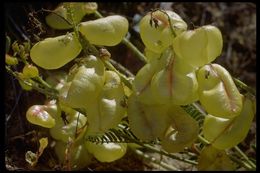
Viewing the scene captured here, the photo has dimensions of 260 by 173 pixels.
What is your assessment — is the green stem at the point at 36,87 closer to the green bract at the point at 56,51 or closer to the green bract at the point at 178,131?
the green bract at the point at 56,51

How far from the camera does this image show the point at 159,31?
2.92ft

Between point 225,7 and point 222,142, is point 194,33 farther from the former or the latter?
point 225,7

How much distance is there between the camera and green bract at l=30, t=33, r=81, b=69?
3.02 ft

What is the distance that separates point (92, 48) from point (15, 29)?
571 mm

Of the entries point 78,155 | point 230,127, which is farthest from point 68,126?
point 230,127

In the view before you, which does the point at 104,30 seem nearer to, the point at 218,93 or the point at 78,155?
the point at 218,93

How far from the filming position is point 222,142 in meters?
0.95

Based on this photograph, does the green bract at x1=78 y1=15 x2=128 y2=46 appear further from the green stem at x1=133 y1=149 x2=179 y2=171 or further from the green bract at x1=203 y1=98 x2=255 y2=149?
the green stem at x1=133 y1=149 x2=179 y2=171

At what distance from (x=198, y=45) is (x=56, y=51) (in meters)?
0.23

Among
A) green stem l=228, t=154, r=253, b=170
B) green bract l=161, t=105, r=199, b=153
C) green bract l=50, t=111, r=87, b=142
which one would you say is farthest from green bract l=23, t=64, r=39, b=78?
green stem l=228, t=154, r=253, b=170

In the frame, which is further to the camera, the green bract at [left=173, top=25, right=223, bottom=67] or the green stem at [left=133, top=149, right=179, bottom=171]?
the green stem at [left=133, top=149, right=179, bottom=171]

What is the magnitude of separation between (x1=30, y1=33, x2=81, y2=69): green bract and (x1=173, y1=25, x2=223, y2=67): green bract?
165 mm

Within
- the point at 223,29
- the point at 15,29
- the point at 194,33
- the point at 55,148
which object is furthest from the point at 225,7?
the point at 194,33

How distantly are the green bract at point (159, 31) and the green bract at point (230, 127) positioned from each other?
157mm
